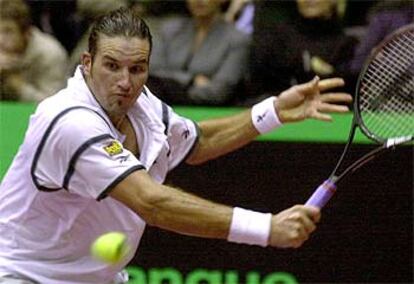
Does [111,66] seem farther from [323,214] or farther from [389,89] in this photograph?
[323,214]

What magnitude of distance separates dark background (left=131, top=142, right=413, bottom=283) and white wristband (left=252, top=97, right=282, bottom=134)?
1.77 meters

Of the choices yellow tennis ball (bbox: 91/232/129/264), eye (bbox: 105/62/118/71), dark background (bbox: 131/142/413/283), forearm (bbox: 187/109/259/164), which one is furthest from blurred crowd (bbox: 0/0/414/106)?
yellow tennis ball (bbox: 91/232/129/264)

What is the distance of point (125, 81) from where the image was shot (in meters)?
4.95

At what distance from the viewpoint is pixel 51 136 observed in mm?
4797

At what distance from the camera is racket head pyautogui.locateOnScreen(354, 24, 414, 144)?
5742 mm

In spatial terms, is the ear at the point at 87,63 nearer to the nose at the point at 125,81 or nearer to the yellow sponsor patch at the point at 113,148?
the nose at the point at 125,81

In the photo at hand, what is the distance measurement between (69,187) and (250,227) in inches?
28.7

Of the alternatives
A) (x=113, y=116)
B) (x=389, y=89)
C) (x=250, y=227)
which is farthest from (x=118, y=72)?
(x=389, y=89)

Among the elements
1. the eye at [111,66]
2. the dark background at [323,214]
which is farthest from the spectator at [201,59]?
the eye at [111,66]

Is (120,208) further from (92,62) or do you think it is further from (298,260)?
(298,260)

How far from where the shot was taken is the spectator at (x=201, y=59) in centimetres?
762

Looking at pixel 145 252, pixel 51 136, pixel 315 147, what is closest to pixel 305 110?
pixel 51 136

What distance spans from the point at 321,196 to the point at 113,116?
90 cm

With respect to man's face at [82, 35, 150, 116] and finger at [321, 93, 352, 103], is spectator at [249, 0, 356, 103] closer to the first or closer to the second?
finger at [321, 93, 352, 103]
